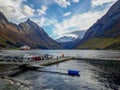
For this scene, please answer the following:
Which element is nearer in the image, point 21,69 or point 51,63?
Answer: point 21,69

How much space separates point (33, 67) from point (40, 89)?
113 feet

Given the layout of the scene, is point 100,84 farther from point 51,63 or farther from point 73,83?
point 51,63

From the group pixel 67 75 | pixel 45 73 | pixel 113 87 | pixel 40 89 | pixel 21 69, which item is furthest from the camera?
pixel 21 69

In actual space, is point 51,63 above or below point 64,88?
above

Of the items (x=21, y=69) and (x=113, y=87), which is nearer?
(x=113, y=87)

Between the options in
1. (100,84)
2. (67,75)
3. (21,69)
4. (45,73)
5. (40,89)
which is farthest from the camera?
(21,69)

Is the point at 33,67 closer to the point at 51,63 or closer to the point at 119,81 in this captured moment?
the point at 51,63

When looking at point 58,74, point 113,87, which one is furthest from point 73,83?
point 58,74

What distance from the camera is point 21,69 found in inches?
3184

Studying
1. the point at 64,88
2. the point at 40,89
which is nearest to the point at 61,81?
the point at 64,88

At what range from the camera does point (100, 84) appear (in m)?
55.5

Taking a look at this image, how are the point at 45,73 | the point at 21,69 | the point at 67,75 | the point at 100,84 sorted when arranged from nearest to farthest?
the point at 100,84
the point at 67,75
the point at 45,73
the point at 21,69

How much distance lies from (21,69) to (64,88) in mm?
35863

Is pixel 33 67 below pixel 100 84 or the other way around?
the other way around
